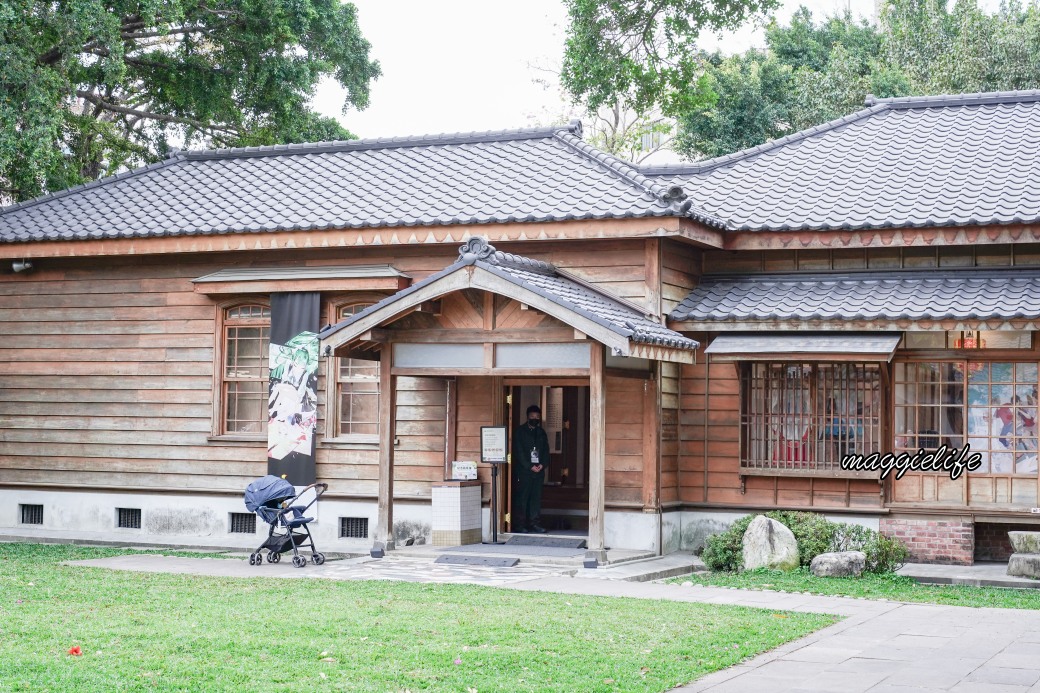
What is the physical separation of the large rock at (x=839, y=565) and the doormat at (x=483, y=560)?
3.44 metres

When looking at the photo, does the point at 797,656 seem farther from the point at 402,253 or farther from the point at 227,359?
the point at 227,359

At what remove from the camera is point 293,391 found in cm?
1789

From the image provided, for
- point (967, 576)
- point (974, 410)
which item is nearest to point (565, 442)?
point (974, 410)

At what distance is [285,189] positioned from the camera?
1931 centimetres

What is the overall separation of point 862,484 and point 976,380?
187 cm

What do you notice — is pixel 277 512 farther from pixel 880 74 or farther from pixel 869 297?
pixel 880 74

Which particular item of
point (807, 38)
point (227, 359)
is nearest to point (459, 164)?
point (227, 359)

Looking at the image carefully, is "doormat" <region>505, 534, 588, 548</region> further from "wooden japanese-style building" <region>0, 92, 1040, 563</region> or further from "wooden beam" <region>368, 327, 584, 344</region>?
"wooden beam" <region>368, 327, 584, 344</region>

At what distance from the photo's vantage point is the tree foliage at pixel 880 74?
32.2m

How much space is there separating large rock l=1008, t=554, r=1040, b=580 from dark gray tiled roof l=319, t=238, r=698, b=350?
436 cm

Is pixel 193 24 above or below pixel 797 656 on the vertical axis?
above

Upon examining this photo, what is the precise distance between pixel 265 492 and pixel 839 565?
649cm

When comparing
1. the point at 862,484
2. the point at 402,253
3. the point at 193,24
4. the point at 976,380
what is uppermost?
the point at 193,24

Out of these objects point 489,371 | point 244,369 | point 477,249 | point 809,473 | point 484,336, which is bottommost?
point 809,473
